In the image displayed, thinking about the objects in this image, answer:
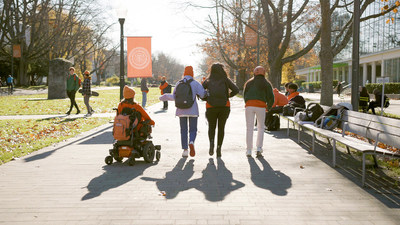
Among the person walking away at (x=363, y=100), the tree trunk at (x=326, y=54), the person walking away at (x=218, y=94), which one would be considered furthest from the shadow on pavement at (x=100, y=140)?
the person walking away at (x=363, y=100)

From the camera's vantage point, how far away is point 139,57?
1305cm

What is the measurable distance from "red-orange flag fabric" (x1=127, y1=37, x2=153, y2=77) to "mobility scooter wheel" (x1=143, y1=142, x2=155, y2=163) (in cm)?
550

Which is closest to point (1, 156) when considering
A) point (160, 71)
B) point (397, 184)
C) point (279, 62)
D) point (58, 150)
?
point (58, 150)

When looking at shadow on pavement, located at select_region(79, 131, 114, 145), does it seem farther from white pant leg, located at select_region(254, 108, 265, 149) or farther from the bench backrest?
the bench backrest

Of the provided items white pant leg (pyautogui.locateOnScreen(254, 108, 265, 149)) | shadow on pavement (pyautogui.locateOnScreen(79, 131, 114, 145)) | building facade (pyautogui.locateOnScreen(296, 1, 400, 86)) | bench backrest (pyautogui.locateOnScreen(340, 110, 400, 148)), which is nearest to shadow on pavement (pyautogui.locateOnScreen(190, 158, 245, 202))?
white pant leg (pyautogui.locateOnScreen(254, 108, 265, 149))

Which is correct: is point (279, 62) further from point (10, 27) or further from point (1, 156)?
point (10, 27)

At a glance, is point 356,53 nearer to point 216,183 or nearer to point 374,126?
point 374,126

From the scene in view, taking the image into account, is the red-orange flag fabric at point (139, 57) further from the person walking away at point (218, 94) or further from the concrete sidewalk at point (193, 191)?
the person walking away at point (218, 94)

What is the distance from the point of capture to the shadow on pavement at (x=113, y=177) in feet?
18.5

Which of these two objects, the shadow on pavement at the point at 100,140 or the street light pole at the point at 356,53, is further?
the street light pole at the point at 356,53

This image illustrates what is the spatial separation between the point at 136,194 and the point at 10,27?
139 feet

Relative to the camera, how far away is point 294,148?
9398 mm

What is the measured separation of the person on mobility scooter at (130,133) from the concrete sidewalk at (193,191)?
8.1 inches

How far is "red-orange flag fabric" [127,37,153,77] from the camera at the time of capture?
42.4ft
